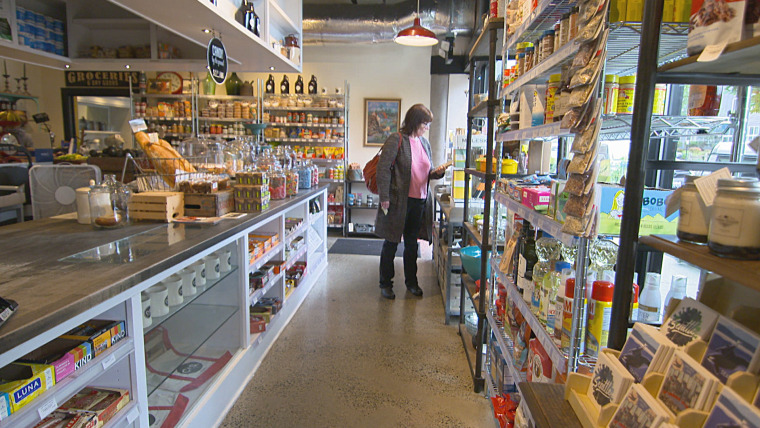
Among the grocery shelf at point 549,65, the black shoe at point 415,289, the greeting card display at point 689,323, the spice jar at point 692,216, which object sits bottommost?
the black shoe at point 415,289

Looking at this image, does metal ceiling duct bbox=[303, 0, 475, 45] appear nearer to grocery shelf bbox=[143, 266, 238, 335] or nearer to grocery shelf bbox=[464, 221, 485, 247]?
grocery shelf bbox=[464, 221, 485, 247]

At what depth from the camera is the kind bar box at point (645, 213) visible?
3.85 feet

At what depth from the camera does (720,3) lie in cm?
79

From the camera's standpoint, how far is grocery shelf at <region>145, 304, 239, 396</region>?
189 cm

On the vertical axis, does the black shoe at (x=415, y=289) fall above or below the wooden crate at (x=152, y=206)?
below

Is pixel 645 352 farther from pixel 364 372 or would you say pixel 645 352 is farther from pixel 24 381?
pixel 364 372

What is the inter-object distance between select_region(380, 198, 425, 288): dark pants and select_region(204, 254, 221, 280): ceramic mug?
195 centimetres

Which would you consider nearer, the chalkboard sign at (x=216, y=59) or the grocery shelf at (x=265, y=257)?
the grocery shelf at (x=265, y=257)

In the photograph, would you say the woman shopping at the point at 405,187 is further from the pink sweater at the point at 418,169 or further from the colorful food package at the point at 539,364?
the colorful food package at the point at 539,364

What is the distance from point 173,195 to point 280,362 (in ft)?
4.41

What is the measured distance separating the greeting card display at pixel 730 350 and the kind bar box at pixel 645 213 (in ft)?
1.31

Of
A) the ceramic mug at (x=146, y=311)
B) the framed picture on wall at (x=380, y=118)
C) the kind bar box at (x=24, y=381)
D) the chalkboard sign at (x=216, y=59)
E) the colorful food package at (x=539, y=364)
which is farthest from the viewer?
the framed picture on wall at (x=380, y=118)

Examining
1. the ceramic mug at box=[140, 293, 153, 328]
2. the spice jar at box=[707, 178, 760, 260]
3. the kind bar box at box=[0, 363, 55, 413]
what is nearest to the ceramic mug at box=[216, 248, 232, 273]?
the ceramic mug at box=[140, 293, 153, 328]

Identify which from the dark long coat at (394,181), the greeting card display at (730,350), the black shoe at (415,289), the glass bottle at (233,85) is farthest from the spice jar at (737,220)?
the glass bottle at (233,85)
